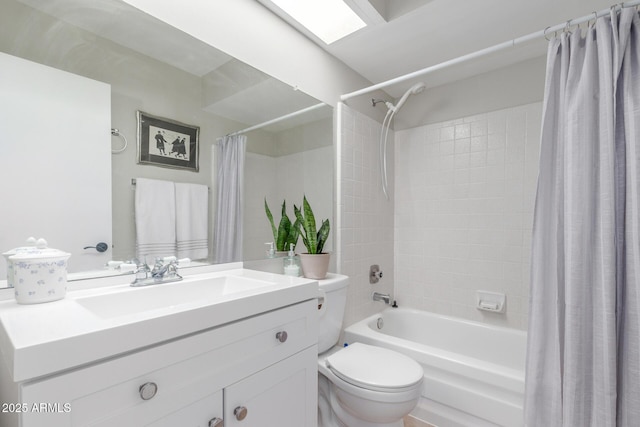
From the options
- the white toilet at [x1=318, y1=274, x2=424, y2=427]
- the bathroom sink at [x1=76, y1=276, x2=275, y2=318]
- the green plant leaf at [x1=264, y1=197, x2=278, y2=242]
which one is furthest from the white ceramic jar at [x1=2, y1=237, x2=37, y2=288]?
the white toilet at [x1=318, y1=274, x2=424, y2=427]

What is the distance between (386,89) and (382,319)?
5.82ft

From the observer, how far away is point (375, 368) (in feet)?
4.51

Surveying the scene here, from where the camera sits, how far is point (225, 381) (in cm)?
80

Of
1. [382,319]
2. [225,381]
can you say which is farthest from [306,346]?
[382,319]

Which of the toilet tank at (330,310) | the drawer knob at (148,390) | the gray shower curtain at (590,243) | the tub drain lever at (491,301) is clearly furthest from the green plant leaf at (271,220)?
the tub drain lever at (491,301)

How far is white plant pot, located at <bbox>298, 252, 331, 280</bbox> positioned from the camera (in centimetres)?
159

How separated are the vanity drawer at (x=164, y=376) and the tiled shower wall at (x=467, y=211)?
1660 mm

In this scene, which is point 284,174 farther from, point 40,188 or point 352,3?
point 40,188

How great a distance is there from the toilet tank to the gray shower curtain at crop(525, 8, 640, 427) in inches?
34.1

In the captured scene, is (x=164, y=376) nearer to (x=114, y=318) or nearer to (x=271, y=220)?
(x=114, y=318)

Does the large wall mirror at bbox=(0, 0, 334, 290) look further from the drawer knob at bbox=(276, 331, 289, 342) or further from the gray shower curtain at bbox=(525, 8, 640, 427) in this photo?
the gray shower curtain at bbox=(525, 8, 640, 427)

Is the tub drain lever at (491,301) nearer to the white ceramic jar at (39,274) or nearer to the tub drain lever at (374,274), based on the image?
the tub drain lever at (374,274)

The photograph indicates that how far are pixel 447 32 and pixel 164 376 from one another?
6.67ft

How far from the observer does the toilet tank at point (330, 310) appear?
1.53 meters
